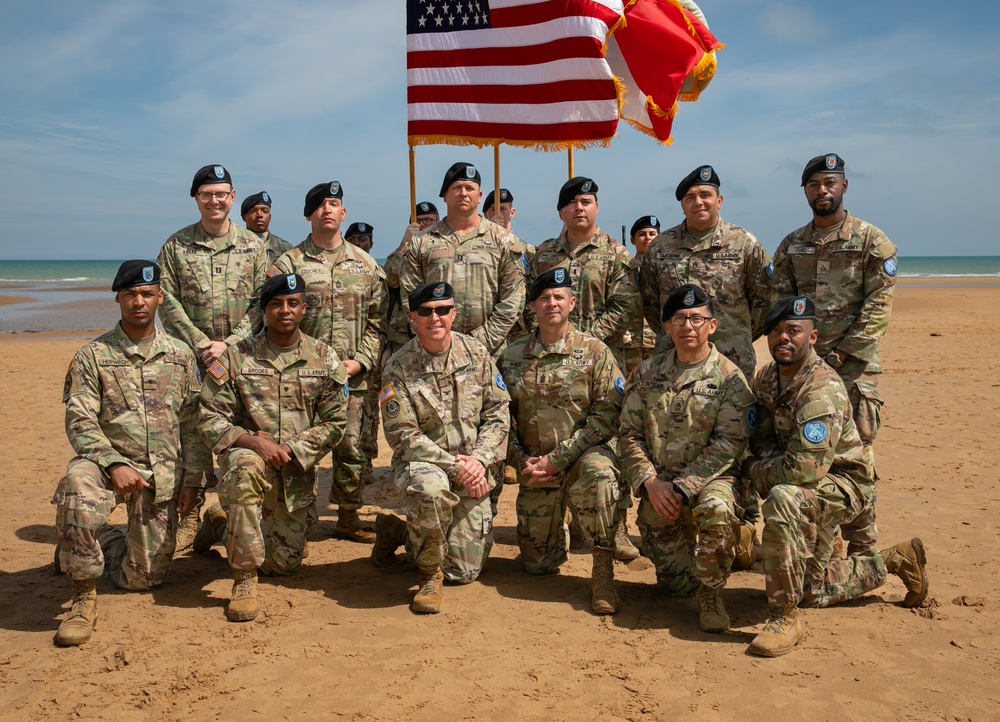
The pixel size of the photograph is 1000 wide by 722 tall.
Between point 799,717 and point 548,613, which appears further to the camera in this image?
point 548,613

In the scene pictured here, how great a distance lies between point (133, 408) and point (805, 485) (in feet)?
14.0

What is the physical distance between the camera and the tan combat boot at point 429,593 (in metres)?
5.14

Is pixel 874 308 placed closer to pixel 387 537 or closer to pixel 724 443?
pixel 724 443

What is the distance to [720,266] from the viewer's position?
6.32 m

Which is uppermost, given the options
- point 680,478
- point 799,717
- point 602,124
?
point 602,124

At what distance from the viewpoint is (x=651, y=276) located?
6.68m

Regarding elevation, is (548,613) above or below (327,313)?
below

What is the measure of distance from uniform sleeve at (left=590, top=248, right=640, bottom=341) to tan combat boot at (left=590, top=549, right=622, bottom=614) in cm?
204

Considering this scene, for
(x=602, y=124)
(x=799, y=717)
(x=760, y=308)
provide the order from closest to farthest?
(x=799, y=717)
(x=760, y=308)
(x=602, y=124)

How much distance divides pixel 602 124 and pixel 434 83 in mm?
1646

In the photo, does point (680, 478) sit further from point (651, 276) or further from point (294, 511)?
point (294, 511)

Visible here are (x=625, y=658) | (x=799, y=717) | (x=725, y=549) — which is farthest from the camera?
(x=725, y=549)

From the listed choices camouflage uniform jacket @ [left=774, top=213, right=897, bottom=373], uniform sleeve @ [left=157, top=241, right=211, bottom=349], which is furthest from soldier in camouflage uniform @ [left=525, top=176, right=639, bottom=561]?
uniform sleeve @ [left=157, top=241, right=211, bottom=349]

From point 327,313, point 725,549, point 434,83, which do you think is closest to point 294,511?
point 327,313
